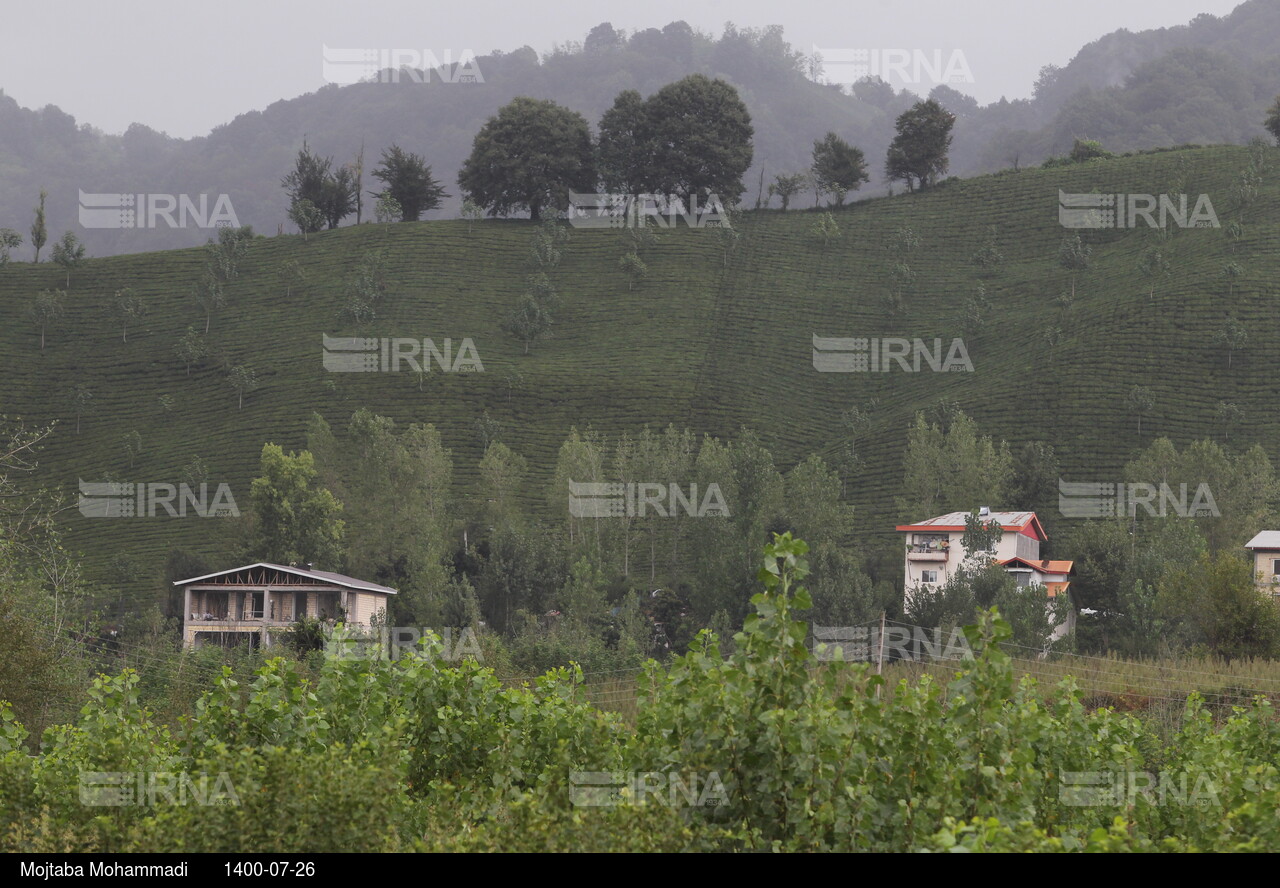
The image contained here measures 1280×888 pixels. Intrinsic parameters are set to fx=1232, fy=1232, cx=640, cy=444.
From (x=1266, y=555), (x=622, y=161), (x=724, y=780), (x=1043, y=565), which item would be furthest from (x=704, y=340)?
(x=724, y=780)

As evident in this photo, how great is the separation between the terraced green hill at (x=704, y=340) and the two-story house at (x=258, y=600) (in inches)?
519

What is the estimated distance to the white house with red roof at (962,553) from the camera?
54.6 meters

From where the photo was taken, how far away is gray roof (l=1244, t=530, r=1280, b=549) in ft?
172

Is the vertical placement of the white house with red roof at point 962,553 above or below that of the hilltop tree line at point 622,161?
below

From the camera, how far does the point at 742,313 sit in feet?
301

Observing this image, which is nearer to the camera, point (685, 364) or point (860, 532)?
point (860, 532)

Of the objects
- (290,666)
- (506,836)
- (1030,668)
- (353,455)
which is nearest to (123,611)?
(353,455)

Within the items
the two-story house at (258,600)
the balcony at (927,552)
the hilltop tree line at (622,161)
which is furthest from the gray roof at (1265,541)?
the hilltop tree line at (622,161)

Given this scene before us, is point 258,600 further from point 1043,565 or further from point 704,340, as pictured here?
point 704,340

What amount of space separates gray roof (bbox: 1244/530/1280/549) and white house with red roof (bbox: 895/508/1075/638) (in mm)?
7443

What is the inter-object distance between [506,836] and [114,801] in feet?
10.7

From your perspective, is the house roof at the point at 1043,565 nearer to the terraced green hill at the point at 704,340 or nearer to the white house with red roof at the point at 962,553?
Answer: the white house with red roof at the point at 962,553

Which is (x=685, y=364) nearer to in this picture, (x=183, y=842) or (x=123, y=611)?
(x=123, y=611)

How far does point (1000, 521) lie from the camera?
193 ft
